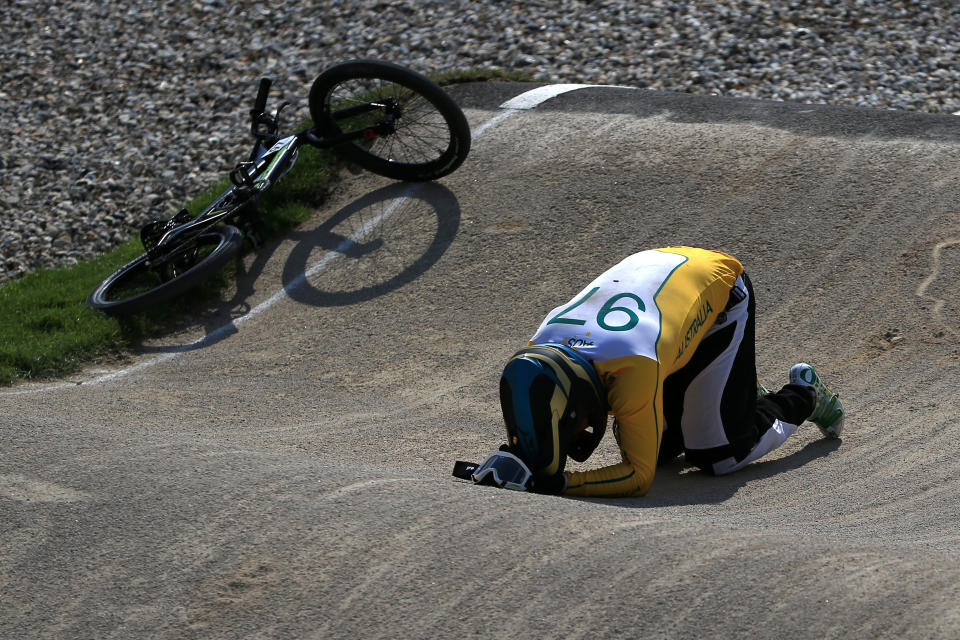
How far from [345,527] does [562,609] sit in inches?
39.5

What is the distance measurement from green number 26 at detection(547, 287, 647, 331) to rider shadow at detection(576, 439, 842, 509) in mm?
804

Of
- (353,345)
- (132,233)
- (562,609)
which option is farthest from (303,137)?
(562,609)

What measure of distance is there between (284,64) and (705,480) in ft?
30.2

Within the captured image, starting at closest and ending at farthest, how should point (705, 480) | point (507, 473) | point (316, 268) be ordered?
point (507, 473)
point (705, 480)
point (316, 268)

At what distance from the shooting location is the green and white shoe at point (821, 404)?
589 cm

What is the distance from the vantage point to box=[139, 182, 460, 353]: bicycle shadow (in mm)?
8703

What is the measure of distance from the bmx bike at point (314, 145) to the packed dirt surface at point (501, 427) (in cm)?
38

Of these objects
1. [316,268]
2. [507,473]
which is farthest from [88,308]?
[507,473]

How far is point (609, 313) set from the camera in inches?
193

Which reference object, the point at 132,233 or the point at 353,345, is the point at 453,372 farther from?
the point at 132,233

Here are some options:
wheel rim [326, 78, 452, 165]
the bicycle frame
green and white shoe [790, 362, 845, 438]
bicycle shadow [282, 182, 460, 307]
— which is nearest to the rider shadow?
green and white shoe [790, 362, 845, 438]

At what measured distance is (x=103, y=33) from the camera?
46.8ft

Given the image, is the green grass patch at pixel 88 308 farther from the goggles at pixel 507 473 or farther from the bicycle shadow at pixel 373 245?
the goggles at pixel 507 473

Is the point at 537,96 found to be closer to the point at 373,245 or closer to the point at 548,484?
the point at 373,245
